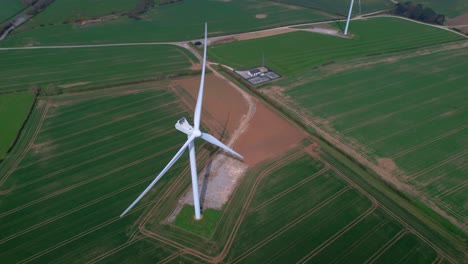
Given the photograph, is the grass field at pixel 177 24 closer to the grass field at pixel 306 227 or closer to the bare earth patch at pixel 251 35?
the bare earth patch at pixel 251 35

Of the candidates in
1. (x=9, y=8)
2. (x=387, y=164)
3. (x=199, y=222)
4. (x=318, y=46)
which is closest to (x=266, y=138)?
(x=387, y=164)

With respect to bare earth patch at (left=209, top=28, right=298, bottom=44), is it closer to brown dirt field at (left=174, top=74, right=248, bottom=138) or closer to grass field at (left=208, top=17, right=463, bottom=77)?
grass field at (left=208, top=17, right=463, bottom=77)

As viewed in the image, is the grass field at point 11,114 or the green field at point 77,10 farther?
the green field at point 77,10

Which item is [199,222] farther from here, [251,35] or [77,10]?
[77,10]

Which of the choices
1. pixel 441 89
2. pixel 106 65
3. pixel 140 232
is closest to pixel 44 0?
pixel 106 65

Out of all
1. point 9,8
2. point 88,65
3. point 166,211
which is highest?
point 9,8

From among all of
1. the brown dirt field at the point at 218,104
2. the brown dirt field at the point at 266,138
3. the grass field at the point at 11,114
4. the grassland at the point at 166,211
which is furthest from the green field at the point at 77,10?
the brown dirt field at the point at 266,138
